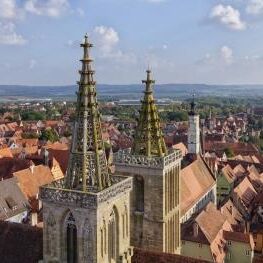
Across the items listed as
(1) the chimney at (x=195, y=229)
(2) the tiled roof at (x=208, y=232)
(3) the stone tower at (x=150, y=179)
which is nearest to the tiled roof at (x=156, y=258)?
(3) the stone tower at (x=150, y=179)

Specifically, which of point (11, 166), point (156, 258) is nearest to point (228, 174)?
point (11, 166)

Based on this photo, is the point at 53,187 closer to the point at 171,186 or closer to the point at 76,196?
the point at 76,196

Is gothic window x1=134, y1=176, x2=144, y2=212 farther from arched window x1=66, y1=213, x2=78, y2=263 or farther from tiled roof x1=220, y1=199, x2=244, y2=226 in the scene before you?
tiled roof x1=220, y1=199, x2=244, y2=226

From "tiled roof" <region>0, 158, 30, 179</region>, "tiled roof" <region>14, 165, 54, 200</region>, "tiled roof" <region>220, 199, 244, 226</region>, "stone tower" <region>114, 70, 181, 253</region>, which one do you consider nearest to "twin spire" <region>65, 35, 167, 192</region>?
"stone tower" <region>114, 70, 181, 253</region>

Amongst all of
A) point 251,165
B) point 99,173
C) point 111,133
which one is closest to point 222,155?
point 251,165

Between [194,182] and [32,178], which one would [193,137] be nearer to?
[194,182]

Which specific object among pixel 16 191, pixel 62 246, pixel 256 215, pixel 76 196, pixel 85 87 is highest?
pixel 85 87

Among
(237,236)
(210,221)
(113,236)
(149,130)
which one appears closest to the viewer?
(113,236)

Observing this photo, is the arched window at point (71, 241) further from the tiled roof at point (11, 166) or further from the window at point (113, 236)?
the tiled roof at point (11, 166)
